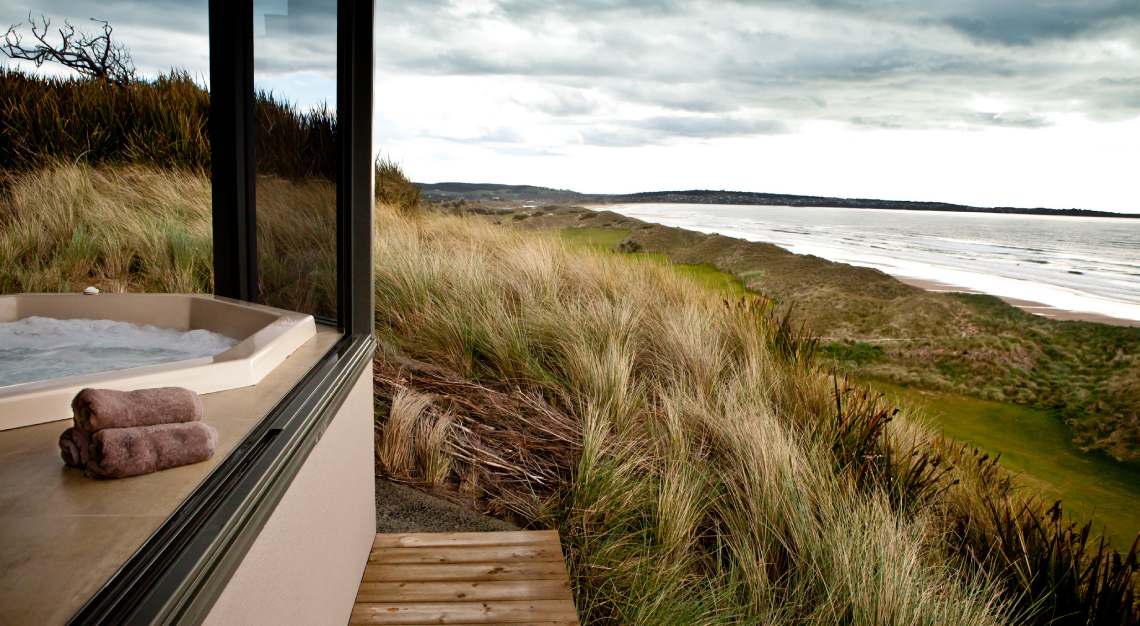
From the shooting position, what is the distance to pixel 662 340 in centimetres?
397

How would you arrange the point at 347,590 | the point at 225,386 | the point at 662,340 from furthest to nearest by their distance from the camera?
the point at 662,340, the point at 347,590, the point at 225,386

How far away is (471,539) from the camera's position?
1.91 meters

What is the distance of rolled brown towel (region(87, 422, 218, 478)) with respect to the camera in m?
0.80

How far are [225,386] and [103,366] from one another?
0.88 m

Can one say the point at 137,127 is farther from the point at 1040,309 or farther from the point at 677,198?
the point at 677,198

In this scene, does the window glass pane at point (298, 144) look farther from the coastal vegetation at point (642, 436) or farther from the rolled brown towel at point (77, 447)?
the rolled brown towel at point (77, 447)

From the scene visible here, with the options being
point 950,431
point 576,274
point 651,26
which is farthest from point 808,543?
point 651,26

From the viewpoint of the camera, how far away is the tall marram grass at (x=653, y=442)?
2256 millimetres

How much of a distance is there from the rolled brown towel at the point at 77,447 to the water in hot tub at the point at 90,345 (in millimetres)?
1158

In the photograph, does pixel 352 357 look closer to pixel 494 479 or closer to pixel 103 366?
pixel 103 366

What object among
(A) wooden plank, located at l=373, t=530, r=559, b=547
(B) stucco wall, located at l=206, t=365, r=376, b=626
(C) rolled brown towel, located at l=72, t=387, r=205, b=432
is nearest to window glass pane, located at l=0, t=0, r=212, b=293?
(B) stucco wall, located at l=206, t=365, r=376, b=626

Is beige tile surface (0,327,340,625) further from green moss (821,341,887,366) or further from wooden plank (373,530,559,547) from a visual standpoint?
green moss (821,341,887,366)

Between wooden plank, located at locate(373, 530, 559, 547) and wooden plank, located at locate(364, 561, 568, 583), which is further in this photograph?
wooden plank, located at locate(373, 530, 559, 547)

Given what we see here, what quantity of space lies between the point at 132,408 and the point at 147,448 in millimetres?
82
